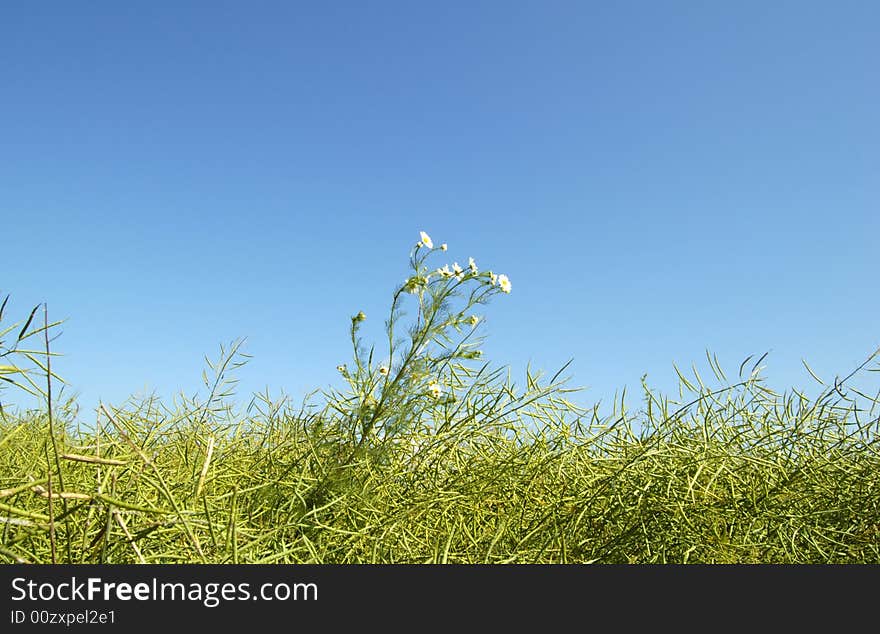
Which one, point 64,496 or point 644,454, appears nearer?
point 64,496

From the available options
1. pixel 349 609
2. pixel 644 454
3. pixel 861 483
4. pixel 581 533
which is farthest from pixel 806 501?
pixel 349 609

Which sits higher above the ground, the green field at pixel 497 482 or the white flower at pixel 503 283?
the white flower at pixel 503 283

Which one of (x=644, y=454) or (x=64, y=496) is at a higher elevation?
(x=644, y=454)

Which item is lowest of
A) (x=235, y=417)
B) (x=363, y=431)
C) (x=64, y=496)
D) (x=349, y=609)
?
(x=349, y=609)

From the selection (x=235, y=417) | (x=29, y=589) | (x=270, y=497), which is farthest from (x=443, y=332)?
(x=29, y=589)

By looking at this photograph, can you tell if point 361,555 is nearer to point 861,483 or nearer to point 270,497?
point 270,497

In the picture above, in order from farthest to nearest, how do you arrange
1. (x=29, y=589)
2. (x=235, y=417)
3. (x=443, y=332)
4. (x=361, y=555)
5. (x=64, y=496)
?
(x=235, y=417) → (x=443, y=332) → (x=361, y=555) → (x=29, y=589) → (x=64, y=496)

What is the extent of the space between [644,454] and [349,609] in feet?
2.82

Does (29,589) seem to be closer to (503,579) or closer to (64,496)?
(64,496)

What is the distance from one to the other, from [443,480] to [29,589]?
3.34ft

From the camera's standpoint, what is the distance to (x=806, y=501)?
1562mm

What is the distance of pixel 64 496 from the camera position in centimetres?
77

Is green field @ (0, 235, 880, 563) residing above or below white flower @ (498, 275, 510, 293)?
below

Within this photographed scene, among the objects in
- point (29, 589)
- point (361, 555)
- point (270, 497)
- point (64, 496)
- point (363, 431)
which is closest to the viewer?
point (64, 496)
